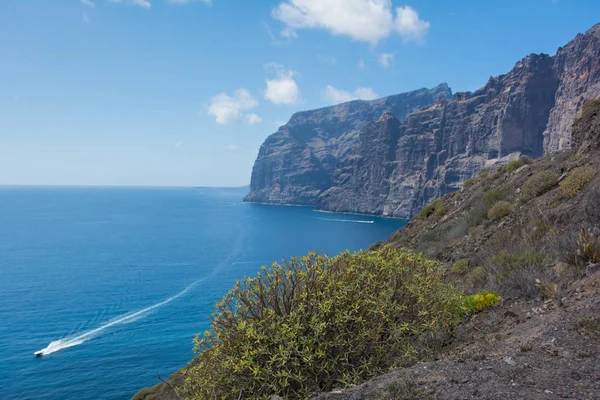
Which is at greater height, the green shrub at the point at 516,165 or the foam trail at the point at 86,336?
the green shrub at the point at 516,165

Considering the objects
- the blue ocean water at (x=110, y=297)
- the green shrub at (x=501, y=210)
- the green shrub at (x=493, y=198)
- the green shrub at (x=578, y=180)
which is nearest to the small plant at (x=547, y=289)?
the green shrub at (x=578, y=180)

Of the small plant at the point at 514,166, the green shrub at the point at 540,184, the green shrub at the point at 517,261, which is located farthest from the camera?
the small plant at the point at 514,166

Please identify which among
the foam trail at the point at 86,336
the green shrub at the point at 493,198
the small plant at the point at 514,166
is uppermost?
the small plant at the point at 514,166

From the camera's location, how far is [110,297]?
49125 mm

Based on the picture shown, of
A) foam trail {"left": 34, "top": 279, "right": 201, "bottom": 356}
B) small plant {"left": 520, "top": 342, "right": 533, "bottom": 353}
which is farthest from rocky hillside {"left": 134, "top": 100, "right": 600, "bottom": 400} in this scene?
foam trail {"left": 34, "top": 279, "right": 201, "bottom": 356}

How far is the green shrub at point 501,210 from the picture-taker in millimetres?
15836

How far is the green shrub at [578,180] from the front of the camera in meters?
12.5

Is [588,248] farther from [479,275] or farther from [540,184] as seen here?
[540,184]

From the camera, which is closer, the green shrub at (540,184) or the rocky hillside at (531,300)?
the rocky hillside at (531,300)

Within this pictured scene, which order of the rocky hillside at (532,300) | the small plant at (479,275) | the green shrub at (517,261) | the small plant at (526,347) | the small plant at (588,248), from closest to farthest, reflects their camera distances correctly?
the rocky hillside at (532,300) → the small plant at (526,347) → the small plant at (588,248) → the green shrub at (517,261) → the small plant at (479,275)

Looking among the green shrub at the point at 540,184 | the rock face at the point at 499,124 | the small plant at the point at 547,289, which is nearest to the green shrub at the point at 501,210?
the green shrub at the point at 540,184

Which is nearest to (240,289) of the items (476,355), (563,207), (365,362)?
(365,362)

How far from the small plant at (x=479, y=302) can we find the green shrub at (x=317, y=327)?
76 cm

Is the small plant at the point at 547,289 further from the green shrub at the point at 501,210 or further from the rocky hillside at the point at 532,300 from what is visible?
the green shrub at the point at 501,210
